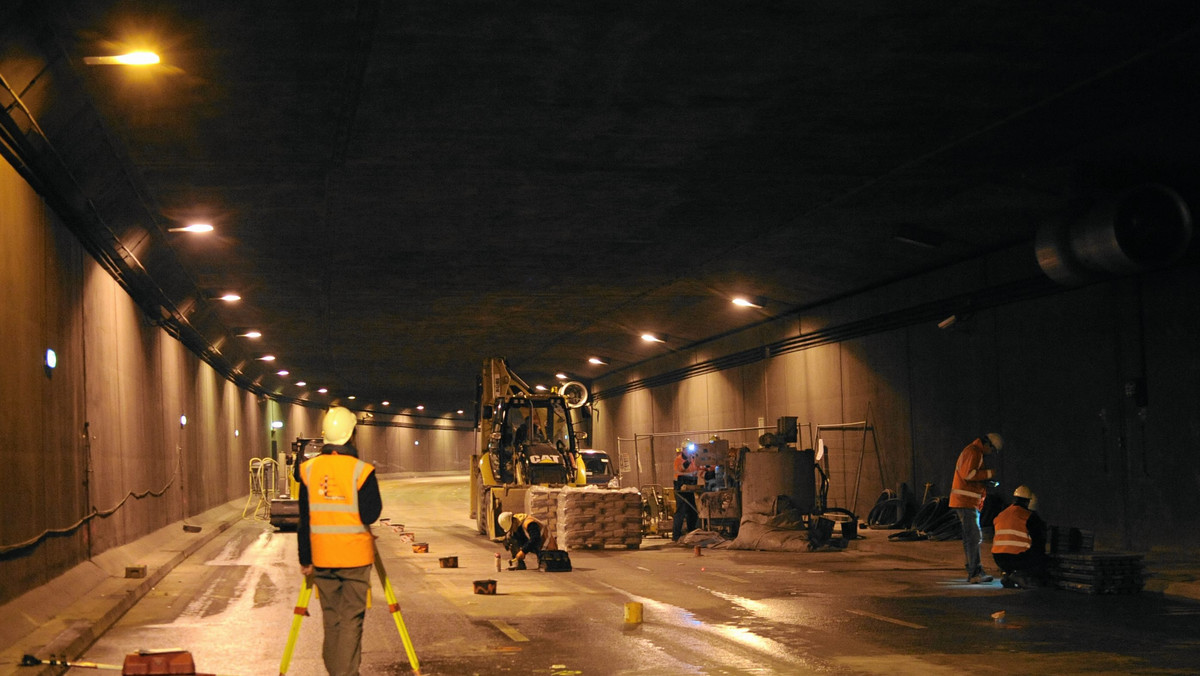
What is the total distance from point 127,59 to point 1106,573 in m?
12.5

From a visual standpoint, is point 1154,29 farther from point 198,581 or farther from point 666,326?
point 666,326

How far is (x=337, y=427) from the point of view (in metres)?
8.43

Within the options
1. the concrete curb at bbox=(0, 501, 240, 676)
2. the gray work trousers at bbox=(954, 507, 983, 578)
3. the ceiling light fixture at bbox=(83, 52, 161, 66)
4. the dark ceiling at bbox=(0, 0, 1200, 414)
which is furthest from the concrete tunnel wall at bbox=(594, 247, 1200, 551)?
the concrete curb at bbox=(0, 501, 240, 676)

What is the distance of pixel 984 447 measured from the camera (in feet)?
52.1

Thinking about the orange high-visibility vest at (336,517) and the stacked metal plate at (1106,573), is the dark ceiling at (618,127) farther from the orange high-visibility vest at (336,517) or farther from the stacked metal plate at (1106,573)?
the stacked metal plate at (1106,573)

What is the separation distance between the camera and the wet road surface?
9969 mm

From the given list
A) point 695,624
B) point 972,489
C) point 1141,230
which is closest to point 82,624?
point 695,624

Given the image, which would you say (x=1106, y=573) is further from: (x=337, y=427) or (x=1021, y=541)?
(x=337, y=427)

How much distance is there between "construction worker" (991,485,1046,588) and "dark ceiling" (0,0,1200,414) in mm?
4734

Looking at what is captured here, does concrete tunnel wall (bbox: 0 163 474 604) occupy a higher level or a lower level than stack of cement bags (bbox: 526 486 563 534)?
higher

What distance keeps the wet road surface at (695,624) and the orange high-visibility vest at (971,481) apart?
112cm

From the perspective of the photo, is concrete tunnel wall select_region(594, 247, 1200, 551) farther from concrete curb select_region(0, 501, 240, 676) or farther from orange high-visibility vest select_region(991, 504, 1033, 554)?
concrete curb select_region(0, 501, 240, 676)

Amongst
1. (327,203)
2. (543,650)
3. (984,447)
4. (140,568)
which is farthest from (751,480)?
(543,650)

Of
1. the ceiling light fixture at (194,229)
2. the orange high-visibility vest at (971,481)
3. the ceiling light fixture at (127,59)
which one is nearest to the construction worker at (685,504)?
the orange high-visibility vest at (971,481)
